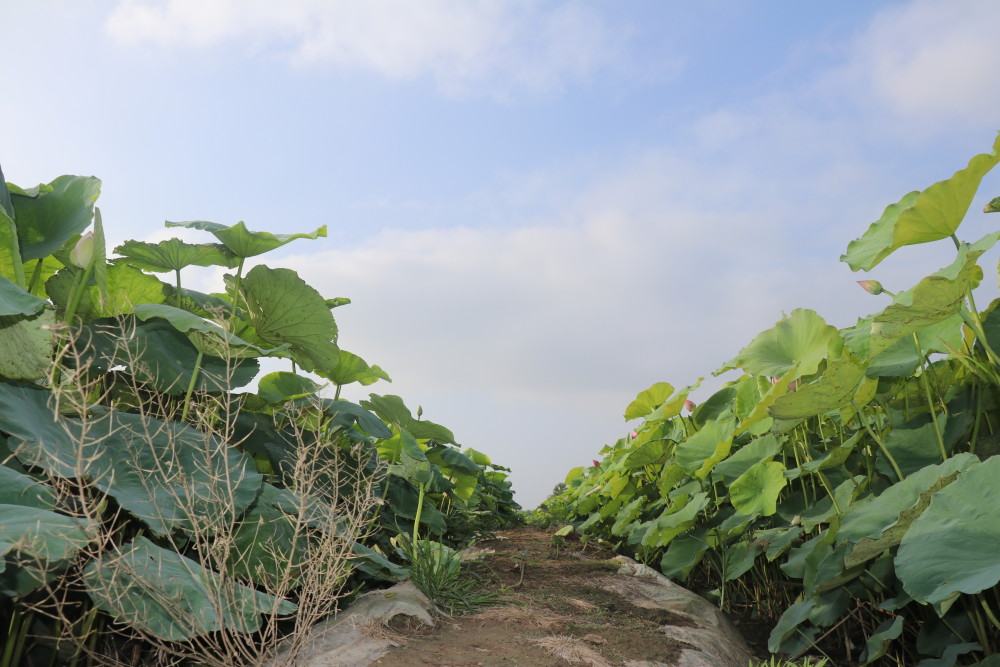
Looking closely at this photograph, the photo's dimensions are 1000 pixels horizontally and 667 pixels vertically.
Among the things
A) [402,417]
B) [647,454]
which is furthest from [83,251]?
[647,454]

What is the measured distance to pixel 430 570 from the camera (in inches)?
107

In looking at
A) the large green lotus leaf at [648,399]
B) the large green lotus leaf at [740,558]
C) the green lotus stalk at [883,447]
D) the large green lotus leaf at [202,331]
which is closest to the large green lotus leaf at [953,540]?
the green lotus stalk at [883,447]

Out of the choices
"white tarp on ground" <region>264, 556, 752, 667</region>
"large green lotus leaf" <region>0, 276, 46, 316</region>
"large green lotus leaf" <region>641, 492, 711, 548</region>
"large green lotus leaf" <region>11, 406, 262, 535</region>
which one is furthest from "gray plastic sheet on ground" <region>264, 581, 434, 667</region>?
"large green lotus leaf" <region>641, 492, 711, 548</region>

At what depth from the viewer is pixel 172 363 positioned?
2.46m

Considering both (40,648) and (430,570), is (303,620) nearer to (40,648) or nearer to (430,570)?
(40,648)

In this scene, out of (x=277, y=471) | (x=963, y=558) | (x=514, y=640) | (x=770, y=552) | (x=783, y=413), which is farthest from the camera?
(x=277, y=471)

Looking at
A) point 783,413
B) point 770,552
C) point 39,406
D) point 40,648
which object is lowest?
point 40,648

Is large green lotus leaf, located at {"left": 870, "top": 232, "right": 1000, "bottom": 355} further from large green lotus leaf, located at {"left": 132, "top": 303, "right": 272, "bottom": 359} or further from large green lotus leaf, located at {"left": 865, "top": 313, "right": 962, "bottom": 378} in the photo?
large green lotus leaf, located at {"left": 132, "top": 303, "right": 272, "bottom": 359}

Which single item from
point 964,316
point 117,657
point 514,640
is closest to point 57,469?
point 117,657

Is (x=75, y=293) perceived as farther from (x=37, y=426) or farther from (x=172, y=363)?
(x=37, y=426)

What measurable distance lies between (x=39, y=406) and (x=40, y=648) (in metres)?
0.65

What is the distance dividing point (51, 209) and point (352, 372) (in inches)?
53.1

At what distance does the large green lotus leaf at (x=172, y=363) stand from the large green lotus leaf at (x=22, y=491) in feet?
1.86

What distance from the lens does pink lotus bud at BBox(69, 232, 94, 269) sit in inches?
81.0
